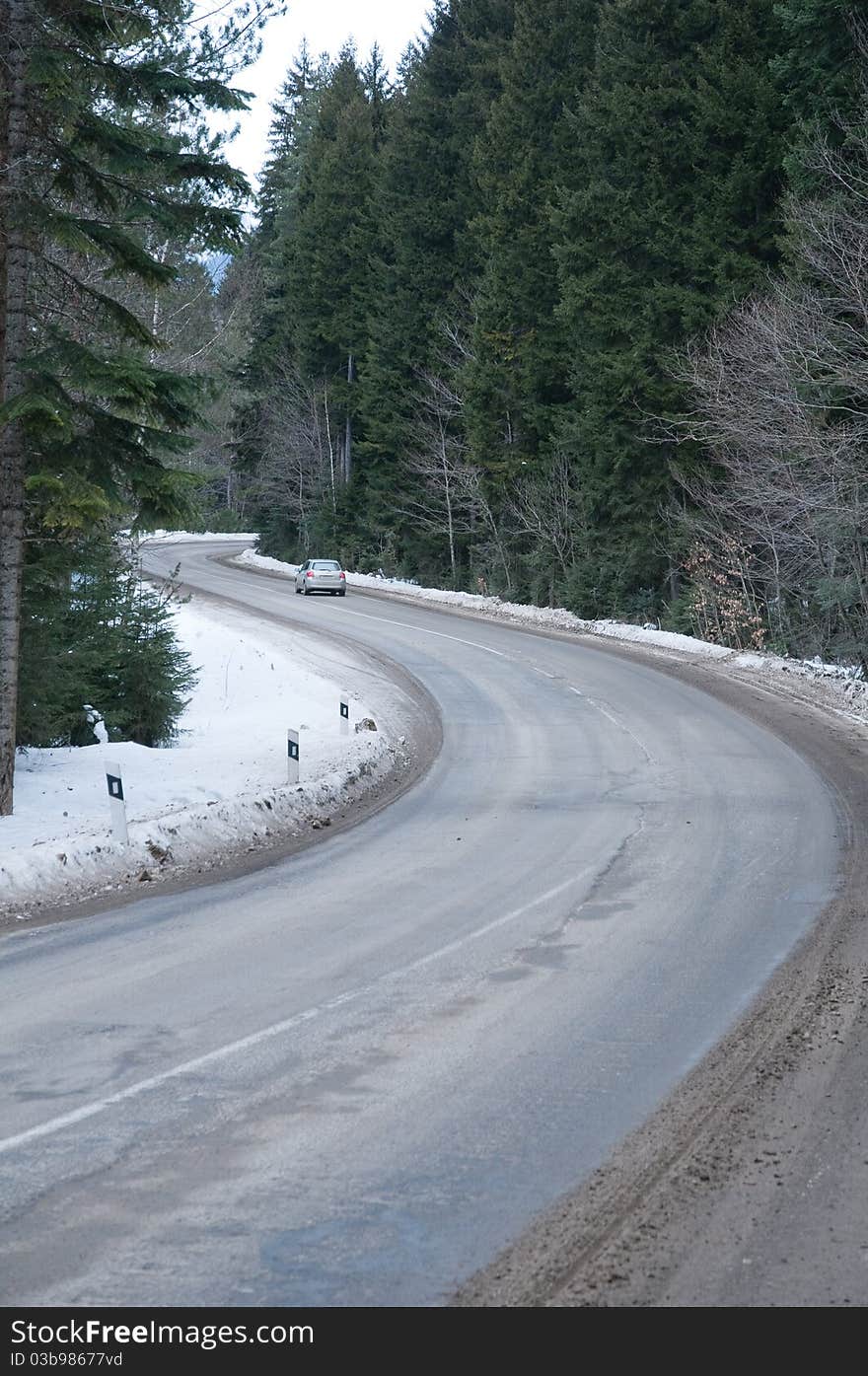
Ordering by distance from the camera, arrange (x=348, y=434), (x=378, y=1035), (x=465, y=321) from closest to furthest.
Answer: (x=378, y=1035) < (x=465, y=321) < (x=348, y=434)

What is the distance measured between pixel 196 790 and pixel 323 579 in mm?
33549

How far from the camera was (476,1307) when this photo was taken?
4309 mm

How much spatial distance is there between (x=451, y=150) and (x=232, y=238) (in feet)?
137

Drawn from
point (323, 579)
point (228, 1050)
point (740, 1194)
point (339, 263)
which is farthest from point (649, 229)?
point (740, 1194)

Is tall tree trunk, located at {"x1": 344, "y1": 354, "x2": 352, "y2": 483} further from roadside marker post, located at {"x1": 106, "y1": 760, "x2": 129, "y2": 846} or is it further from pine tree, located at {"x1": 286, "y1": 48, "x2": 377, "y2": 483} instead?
roadside marker post, located at {"x1": 106, "y1": 760, "x2": 129, "y2": 846}

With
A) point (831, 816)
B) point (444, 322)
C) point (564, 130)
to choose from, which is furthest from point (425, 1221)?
point (444, 322)

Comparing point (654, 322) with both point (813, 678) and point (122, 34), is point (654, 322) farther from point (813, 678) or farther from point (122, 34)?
point (122, 34)

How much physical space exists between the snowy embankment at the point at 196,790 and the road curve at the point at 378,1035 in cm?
92

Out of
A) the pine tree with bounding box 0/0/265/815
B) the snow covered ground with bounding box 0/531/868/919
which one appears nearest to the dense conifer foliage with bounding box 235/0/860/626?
the snow covered ground with bounding box 0/531/868/919

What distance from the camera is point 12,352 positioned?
1272 centimetres

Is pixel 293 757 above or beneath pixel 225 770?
above

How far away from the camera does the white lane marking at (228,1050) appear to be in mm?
5887

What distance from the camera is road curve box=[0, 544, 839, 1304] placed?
15.8 feet

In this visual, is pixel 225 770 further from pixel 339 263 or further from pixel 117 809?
pixel 339 263
